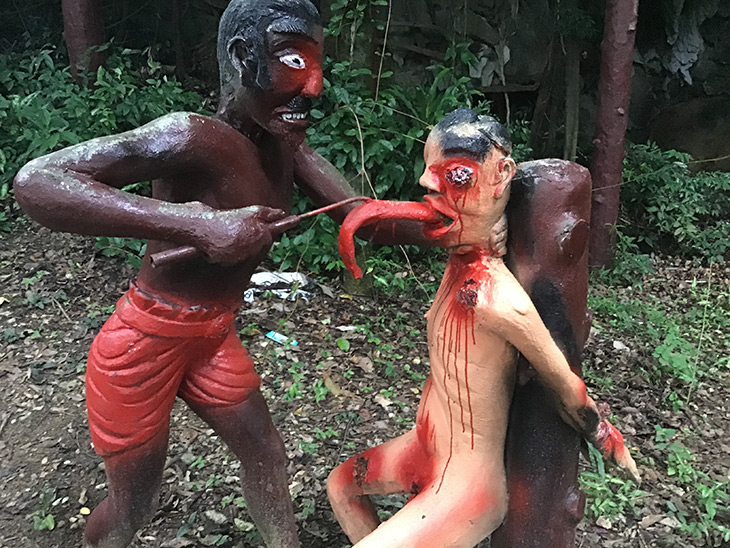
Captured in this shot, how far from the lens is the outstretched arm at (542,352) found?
1349 mm

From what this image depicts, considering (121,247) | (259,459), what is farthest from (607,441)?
(121,247)

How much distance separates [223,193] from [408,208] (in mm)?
428

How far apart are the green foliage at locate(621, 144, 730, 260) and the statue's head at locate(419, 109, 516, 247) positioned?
11.8 ft

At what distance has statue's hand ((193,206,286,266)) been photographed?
1.28 meters

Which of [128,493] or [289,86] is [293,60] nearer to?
[289,86]

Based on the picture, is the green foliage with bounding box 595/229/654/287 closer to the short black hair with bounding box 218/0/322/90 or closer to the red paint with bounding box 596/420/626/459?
the red paint with bounding box 596/420/626/459

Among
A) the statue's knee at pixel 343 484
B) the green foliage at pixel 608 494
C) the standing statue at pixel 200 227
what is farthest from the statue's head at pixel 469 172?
the green foliage at pixel 608 494

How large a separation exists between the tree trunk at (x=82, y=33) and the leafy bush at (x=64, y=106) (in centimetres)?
11

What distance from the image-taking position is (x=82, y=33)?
4383 mm

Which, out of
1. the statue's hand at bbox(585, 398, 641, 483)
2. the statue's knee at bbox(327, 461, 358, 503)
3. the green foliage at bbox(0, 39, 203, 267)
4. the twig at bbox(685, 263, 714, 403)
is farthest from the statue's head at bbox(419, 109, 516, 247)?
the green foliage at bbox(0, 39, 203, 267)

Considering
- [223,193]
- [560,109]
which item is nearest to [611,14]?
[560,109]

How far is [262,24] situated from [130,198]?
0.46 metres

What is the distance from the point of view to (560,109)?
17.1ft

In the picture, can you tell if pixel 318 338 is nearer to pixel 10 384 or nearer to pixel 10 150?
pixel 10 384
